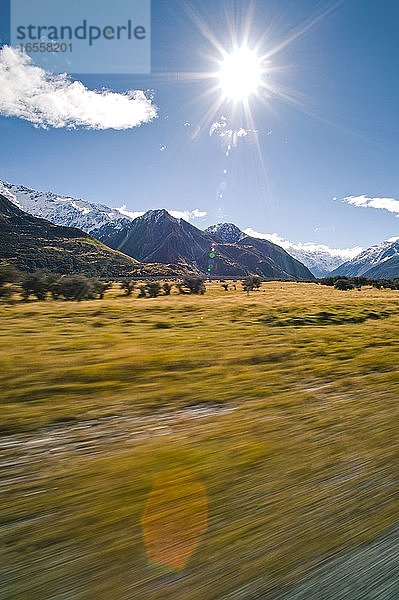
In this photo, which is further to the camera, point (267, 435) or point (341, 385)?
point (341, 385)

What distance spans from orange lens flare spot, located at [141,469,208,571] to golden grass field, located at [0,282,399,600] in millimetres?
15

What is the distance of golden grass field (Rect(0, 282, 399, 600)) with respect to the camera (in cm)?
285

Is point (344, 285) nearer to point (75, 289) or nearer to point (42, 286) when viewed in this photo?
point (75, 289)

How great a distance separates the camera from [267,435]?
17.7 ft

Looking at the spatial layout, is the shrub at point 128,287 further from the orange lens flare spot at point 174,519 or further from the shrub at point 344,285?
the shrub at point 344,285

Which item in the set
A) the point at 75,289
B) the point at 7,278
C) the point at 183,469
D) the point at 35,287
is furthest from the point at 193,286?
the point at 183,469

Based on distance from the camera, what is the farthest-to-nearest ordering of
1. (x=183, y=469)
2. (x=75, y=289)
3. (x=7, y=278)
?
1. (x=75, y=289)
2. (x=7, y=278)
3. (x=183, y=469)

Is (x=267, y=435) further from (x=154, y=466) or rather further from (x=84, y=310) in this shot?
(x=84, y=310)

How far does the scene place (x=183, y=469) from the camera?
170 inches

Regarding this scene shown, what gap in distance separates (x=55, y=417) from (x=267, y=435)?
10.7ft

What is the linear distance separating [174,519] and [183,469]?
0.91 meters

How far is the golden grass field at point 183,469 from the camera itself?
9.34 feet

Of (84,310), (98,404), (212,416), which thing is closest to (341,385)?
(212,416)

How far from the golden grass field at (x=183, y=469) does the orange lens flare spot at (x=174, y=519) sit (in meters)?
0.02
